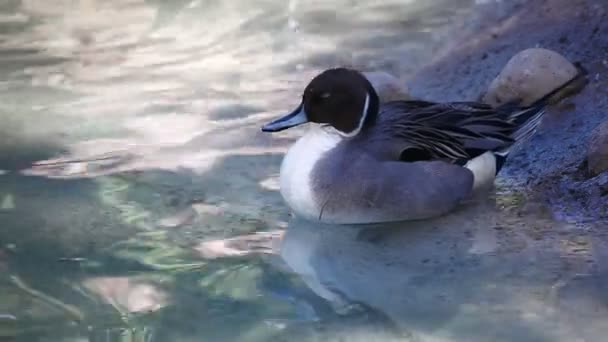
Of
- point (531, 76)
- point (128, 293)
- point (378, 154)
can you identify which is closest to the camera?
point (128, 293)

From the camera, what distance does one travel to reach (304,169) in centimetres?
532

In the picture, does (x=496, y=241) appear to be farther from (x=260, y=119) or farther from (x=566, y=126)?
(x=260, y=119)

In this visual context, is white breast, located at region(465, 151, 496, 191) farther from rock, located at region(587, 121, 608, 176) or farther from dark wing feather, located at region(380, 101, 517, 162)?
rock, located at region(587, 121, 608, 176)

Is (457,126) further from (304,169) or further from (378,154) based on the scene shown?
(304,169)

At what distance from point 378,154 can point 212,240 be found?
0.98 metres

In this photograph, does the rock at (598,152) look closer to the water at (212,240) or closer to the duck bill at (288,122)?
the water at (212,240)

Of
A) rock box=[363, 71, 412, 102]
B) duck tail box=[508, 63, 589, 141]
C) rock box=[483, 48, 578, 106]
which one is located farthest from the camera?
rock box=[363, 71, 412, 102]

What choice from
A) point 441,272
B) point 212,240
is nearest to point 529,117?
point 441,272

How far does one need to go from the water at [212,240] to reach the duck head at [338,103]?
53 cm

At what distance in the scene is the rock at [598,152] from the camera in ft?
18.2

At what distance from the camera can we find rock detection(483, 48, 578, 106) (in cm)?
657

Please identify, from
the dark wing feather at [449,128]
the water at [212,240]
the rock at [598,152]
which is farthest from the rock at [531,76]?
the water at [212,240]

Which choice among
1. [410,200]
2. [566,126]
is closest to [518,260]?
[410,200]

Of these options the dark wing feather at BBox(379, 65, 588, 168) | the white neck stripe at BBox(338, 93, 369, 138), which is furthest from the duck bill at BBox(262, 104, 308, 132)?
the dark wing feather at BBox(379, 65, 588, 168)
